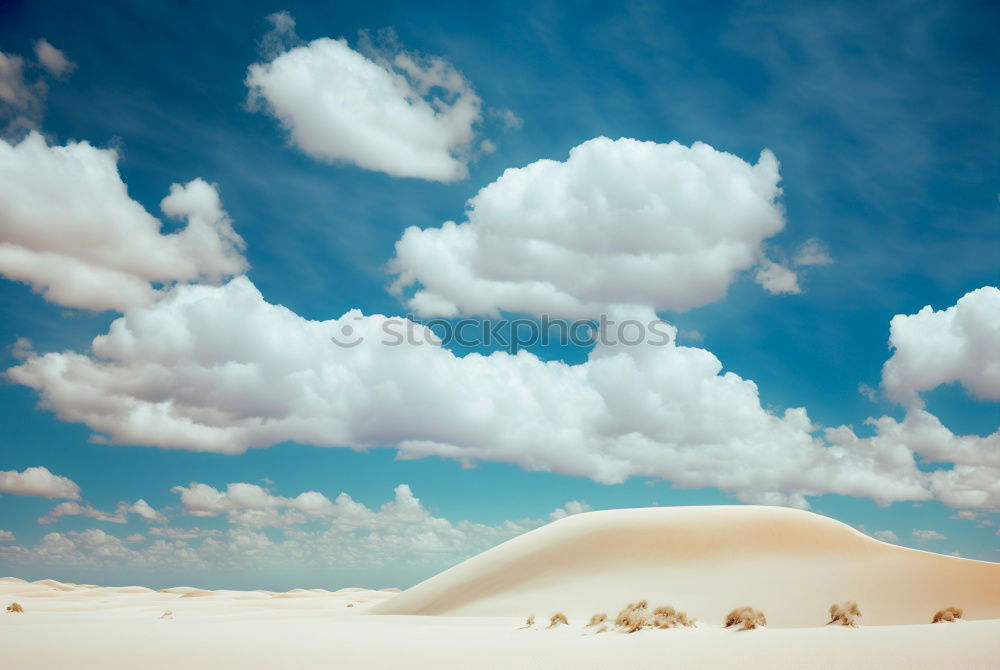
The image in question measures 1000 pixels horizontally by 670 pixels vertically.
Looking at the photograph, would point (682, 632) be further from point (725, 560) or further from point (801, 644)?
point (725, 560)

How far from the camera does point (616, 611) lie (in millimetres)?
33375

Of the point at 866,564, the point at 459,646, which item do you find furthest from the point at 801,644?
the point at 866,564

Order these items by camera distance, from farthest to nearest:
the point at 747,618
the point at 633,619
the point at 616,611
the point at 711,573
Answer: the point at 711,573, the point at 616,611, the point at 633,619, the point at 747,618

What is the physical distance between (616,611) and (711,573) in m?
8.83

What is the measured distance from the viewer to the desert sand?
42.9 ft

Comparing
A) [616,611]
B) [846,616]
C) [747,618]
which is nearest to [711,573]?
[616,611]

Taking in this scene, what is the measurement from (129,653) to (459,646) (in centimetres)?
716

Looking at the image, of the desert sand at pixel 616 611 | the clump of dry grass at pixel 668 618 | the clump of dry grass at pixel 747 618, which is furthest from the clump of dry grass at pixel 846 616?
the clump of dry grass at pixel 668 618

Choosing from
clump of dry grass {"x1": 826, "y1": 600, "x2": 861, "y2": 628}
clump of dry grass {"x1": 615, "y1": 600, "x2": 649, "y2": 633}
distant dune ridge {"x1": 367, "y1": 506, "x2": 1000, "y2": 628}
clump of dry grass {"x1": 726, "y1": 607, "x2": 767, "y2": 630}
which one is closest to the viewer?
clump of dry grass {"x1": 826, "y1": 600, "x2": 861, "y2": 628}

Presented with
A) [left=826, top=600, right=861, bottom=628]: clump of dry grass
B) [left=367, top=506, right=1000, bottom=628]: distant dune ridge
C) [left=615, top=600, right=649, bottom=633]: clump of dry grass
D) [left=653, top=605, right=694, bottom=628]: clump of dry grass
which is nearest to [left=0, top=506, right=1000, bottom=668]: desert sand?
[left=367, top=506, right=1000, bottom=628]: distant dune ridge

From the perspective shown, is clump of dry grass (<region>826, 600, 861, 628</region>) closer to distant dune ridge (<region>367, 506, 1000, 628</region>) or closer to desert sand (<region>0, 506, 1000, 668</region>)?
desert sand (<region>0, 506, 1000, 668</region>)

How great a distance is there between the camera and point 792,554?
42375mm

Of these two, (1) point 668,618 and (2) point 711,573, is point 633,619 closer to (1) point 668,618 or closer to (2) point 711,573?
(1) point 668,618

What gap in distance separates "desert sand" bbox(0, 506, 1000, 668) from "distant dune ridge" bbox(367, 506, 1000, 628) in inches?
5.2
